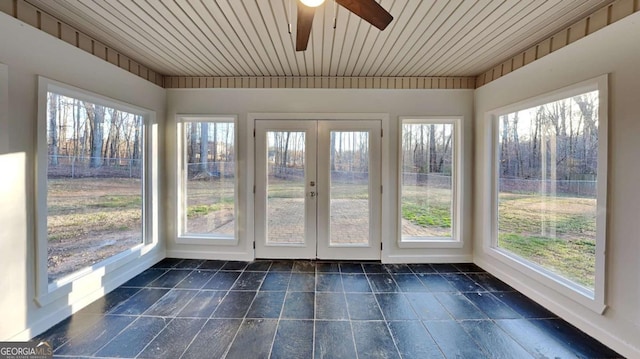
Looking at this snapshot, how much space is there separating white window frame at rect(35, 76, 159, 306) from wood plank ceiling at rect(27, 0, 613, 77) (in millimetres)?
591

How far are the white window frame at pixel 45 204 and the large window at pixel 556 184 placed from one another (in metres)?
4.37

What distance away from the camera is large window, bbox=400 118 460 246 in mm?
3480

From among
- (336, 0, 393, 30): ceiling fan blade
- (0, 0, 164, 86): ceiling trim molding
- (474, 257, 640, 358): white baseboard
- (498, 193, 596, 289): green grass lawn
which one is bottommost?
(474, 257, 640, 358): white baseboard

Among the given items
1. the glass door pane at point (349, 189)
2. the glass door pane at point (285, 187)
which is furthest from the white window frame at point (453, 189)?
the glass door pane at point (285, 187)

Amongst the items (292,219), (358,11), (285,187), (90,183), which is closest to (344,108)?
(285,187)

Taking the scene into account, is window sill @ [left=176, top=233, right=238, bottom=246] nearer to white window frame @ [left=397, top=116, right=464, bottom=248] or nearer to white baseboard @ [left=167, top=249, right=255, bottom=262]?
white baseboard @ [left=167, top=249, right=255, bottom=262]

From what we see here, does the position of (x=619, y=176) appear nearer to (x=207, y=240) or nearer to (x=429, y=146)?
(x=429, y=146)

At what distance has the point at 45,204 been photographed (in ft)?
6.68

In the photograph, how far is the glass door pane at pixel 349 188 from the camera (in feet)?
11.4

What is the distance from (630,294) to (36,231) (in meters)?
4.49

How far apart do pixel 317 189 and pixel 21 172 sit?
9.01 ft

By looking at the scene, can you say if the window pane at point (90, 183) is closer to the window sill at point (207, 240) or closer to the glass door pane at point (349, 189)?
the window sill at point (207, 240)

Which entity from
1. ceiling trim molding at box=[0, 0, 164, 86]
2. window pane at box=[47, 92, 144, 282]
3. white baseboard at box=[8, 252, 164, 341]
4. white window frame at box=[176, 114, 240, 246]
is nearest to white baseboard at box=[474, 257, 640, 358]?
white window frame at box=[176, 114, 240, 246]

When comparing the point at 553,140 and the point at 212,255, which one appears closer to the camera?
the point at 553,140
